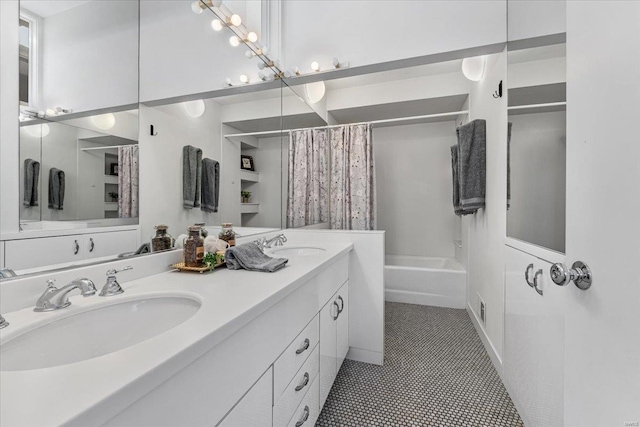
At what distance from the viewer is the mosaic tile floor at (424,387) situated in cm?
141

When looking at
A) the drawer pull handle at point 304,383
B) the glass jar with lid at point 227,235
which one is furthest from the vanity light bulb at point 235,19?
the drawer pull handle at point 304,383

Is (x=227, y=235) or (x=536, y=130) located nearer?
(x=536, y=130)

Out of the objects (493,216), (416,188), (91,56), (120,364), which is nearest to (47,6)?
(91,56)

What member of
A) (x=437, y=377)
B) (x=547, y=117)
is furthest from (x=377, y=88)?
(x=437, y=377)

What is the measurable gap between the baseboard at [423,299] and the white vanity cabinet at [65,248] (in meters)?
2.67

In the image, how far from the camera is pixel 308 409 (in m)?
1.15

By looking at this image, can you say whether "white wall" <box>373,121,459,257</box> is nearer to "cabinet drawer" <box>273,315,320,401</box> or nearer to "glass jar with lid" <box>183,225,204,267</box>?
"cabinet drawer" <box>273,315,320,401</box>

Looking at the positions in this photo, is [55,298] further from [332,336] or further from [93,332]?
[332,336]

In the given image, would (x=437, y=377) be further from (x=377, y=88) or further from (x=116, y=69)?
(x=377, y=88)

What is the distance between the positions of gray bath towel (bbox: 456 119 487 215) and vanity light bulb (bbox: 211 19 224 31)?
6.17ft

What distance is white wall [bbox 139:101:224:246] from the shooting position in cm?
113

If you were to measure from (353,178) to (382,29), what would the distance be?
4.18 feet

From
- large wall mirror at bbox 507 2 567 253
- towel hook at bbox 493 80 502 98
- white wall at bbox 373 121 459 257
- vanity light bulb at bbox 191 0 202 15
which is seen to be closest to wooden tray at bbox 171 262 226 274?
vanity light bulb at bbox 191 0 202 15

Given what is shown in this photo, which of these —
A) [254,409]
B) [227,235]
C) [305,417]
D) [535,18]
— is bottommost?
[305,417]
